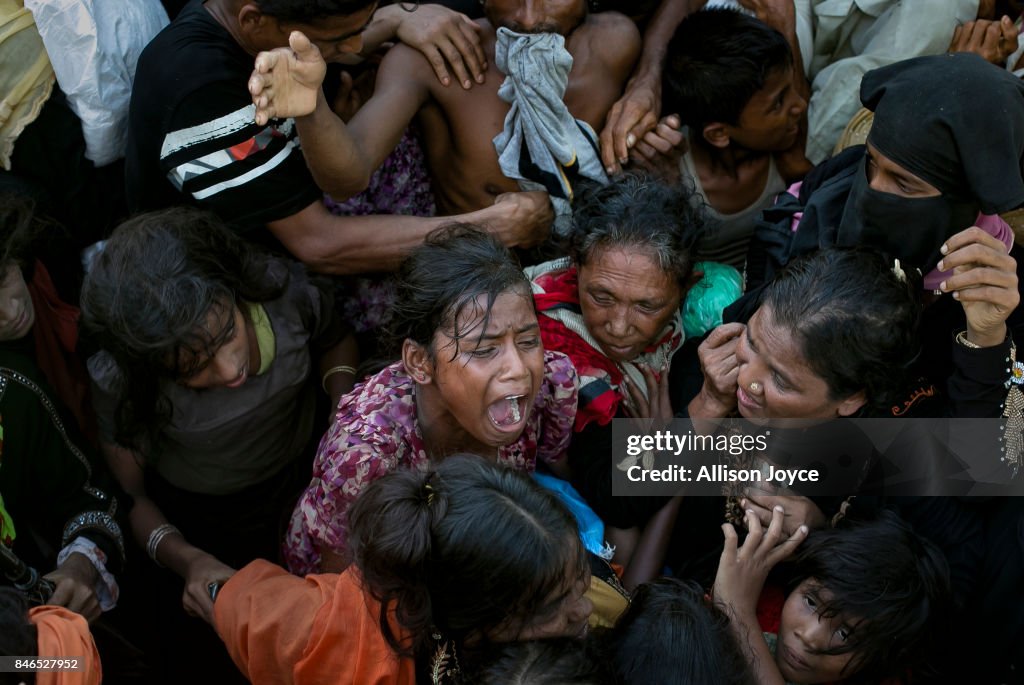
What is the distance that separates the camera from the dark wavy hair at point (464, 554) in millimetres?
1909

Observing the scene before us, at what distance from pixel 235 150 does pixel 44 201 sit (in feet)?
2.49

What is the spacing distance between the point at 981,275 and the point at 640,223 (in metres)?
0.98

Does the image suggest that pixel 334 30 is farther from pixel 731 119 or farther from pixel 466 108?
pixel 731 119

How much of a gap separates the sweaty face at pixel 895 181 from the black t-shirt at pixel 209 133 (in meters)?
1.71

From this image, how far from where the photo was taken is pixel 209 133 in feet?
8.59

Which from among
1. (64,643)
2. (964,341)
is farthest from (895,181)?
(64,643)

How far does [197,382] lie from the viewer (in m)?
2.61

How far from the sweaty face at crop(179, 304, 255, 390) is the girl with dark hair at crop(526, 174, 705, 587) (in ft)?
3.08

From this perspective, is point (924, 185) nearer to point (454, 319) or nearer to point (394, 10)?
point (454, 319)

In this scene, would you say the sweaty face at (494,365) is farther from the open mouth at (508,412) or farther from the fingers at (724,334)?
the fingers at (724,334)

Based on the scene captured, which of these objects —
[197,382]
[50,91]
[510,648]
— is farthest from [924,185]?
[50,91]

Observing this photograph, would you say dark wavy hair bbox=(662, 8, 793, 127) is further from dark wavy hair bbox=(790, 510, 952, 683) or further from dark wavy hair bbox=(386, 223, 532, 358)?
dark wavy hair bbox=(790, 510, 952, 683)

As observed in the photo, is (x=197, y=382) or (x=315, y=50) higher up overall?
(x=315, y=50)

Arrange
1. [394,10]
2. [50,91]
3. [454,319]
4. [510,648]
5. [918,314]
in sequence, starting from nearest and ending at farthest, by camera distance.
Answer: [510,648]
[454,319]
[918,314]
[50,91]
[394,10]
